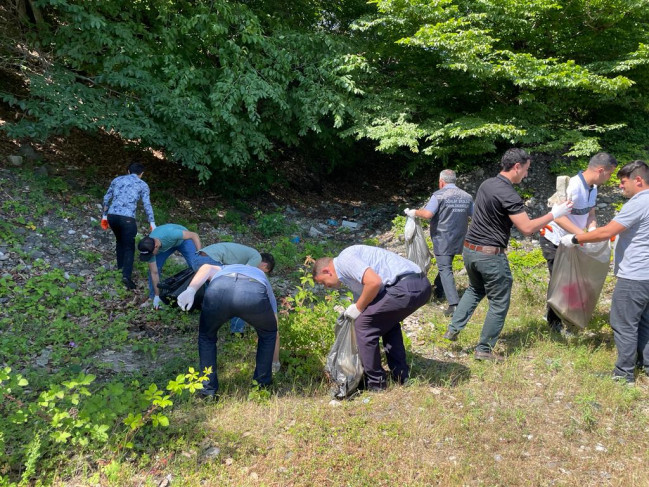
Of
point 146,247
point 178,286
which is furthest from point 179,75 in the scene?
point 178,286

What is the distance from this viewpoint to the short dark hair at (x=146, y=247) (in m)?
4.97

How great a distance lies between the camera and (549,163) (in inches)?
393

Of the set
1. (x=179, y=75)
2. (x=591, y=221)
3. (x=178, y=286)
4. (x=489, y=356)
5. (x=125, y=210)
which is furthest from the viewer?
(x=179, y=75)

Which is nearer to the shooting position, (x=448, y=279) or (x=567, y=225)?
(x=567, y=225)

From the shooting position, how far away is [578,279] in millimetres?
4316

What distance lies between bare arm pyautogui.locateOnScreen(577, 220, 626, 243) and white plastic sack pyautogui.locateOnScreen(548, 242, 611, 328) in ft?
1.42

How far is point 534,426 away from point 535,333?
65.2 inches

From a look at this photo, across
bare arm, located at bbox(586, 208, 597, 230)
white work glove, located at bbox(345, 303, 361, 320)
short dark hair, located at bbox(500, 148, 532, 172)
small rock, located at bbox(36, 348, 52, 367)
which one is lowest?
small rock, located at bbox(36, 348, 52, 367)

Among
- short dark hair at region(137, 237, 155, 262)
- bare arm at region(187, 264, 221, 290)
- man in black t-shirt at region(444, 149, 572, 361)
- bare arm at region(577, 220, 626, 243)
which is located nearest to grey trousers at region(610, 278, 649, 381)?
bare arm at region(577, 220, 626, 243)

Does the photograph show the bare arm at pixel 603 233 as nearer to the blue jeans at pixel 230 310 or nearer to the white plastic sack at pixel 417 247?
the white plastic sack at pixel 417 247

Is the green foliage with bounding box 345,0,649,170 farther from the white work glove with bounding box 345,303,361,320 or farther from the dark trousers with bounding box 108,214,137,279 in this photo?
the white work glove with bounding box 345,303,361,320

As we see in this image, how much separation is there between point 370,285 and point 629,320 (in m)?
2.07

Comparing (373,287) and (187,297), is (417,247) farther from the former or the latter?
(187,297)

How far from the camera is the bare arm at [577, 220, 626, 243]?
362cm
